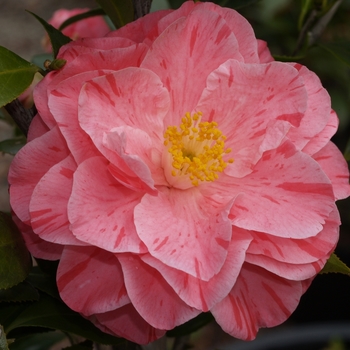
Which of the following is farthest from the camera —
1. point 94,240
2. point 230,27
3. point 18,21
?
point 18,21

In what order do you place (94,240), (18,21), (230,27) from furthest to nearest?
(18,21), (230,27), (94,240)

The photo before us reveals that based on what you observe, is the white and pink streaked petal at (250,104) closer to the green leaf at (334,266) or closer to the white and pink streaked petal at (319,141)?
the white and pink streaked petal at (319,141)

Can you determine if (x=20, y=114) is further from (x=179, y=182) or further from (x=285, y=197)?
(x=285, y=197)

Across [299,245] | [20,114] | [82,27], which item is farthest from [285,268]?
[82,27]

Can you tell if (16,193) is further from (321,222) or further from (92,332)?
(321,222)

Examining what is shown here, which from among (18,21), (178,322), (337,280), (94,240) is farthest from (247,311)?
(18,21)

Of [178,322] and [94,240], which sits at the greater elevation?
[94,240]
